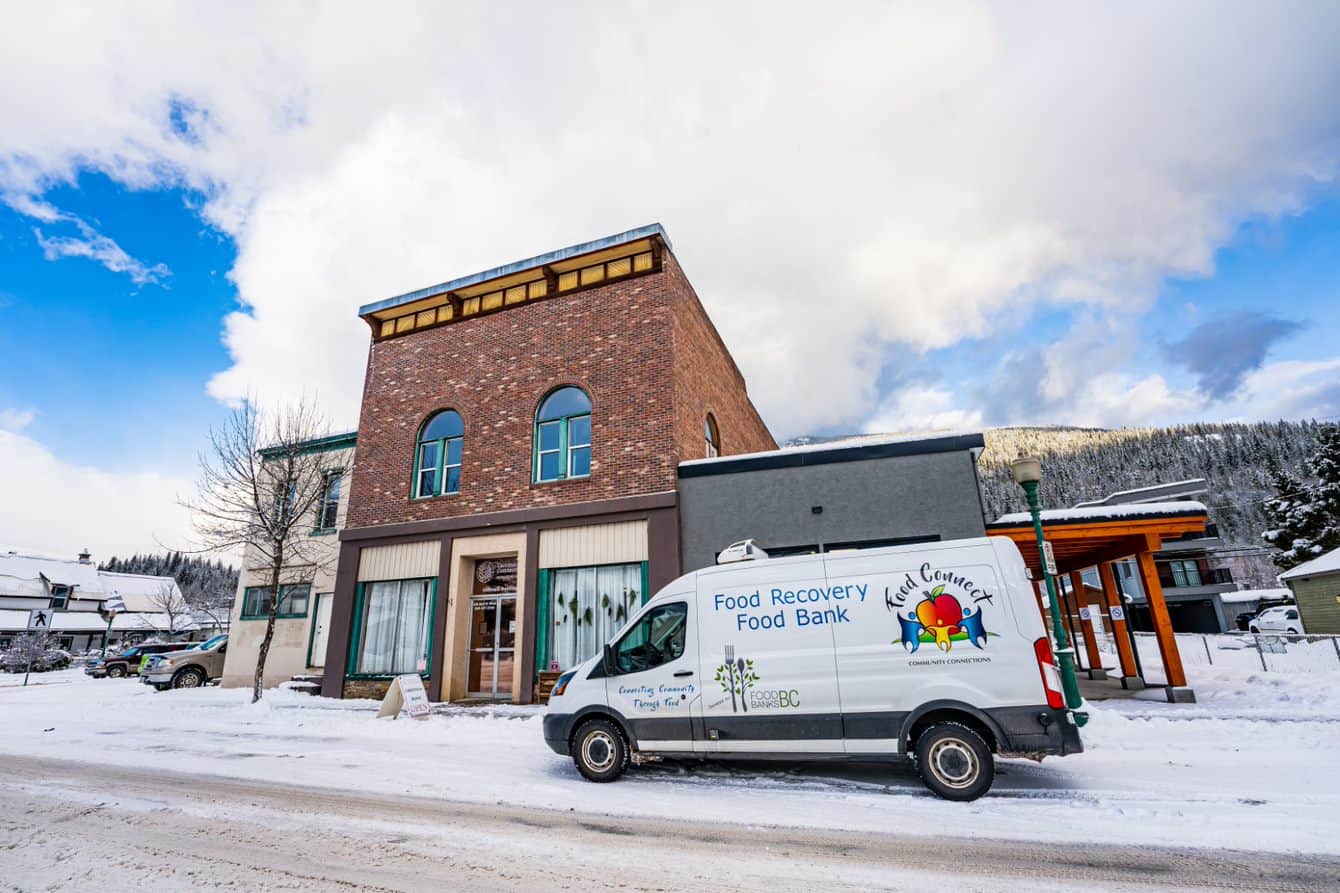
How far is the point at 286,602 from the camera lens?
779 inches

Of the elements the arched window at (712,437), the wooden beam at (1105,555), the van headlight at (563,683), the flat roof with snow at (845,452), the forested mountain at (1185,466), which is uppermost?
the forested mountain at (1185,466)

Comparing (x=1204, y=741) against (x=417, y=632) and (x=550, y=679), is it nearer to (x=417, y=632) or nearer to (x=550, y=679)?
(x=550, y=679)

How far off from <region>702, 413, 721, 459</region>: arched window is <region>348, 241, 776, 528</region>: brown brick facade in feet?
1.13

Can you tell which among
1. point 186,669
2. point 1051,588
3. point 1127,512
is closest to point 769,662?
point 1051,588

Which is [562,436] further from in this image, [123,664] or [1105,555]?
[123,664]

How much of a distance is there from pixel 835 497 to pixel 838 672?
6526 millimetres

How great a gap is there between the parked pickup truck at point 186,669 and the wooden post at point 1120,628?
2723 cm

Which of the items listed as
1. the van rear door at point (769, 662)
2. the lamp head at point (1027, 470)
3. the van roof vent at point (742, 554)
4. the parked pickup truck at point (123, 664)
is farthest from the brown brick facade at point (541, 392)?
the parked pickup truck at point (123, 664)

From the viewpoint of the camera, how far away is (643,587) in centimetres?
1327

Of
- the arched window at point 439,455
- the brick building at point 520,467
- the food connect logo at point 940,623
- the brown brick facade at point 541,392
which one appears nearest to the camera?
the food connect logo at point 940,623

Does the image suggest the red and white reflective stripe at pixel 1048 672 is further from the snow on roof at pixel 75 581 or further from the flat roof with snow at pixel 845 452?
the snow on roof at pixel 75 581

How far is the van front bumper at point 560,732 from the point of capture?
740 centimetres

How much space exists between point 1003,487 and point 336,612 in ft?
350

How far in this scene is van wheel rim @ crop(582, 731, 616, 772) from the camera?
719cm
